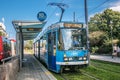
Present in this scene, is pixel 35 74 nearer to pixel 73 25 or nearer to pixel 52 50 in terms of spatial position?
pixel 52 50

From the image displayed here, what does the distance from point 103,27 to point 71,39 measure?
208 feet

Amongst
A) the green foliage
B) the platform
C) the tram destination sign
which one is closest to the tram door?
the platform

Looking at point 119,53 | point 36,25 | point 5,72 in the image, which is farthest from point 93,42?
point 5,72

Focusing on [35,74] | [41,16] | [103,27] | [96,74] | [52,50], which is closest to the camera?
[35,74]

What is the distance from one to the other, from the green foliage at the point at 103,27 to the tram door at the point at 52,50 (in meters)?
42.4

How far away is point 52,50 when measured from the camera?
1848 cm

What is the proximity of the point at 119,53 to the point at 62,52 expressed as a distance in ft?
95.8

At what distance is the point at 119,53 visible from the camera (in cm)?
4484

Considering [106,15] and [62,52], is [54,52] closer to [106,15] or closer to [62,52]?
[62,52]

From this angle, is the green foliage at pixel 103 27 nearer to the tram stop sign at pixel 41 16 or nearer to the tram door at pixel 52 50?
the tram stop sign at pixel 41 16

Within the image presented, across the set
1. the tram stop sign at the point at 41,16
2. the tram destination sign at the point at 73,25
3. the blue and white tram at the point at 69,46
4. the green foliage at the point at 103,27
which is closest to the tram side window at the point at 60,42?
the blue and white tram at the point at 69,46

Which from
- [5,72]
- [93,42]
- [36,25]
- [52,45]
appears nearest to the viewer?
[5,72]

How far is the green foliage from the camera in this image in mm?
69750

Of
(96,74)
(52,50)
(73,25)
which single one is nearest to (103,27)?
(52,50)
